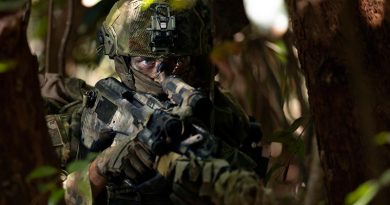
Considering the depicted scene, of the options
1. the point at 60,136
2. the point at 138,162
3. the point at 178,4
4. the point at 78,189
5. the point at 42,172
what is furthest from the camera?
the point at 60,136

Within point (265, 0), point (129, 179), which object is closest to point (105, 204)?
point (129, 179)

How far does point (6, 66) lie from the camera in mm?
2021

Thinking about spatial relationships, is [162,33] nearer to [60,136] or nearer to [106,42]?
[106,42]

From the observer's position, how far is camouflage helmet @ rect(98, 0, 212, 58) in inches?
146

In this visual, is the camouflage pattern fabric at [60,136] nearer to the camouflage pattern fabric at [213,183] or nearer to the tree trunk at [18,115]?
the camouflage pattern fabric at [213,183]

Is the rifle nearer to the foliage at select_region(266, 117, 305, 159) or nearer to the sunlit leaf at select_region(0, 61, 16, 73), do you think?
the foliage at select_region(266, 117, 305, 159)

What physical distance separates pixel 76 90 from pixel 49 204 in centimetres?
205

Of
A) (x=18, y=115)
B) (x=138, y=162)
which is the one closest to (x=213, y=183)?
(x=138, y=162)

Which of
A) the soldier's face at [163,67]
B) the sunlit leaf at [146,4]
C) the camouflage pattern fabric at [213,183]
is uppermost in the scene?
the sunlit leaf at [146,4]

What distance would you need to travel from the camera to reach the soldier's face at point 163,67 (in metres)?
3.69

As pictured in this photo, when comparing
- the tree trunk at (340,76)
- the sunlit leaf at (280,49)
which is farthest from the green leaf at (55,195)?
the sunlit leaf at (280,49)

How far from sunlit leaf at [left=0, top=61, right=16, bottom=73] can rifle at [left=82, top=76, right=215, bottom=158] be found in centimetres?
90

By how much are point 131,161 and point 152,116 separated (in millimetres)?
223

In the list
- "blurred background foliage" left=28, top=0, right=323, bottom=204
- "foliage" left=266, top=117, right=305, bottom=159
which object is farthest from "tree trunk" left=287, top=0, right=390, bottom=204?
"blurred background foliage" left=28, top=0, right=323, bottom=204
